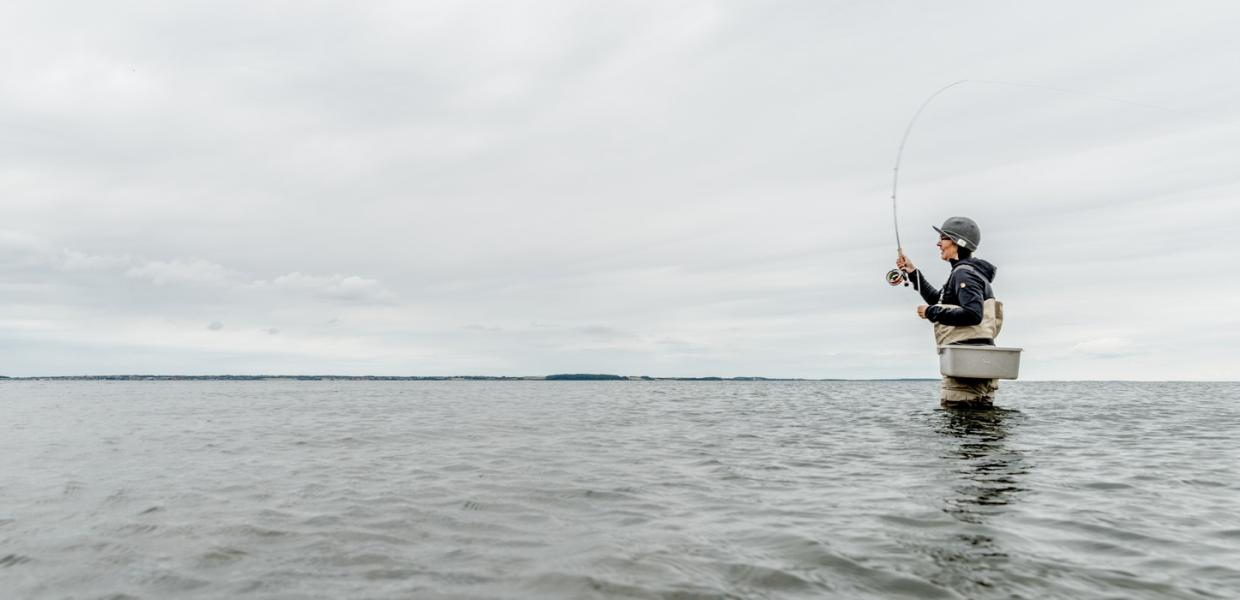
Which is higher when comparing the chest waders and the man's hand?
the man's hand

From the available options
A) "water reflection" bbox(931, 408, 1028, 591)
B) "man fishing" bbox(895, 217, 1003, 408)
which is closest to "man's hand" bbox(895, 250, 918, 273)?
"man fishing" bbox(895, 217, 1003, 408)

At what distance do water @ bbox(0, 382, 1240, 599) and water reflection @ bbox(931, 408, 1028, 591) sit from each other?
39mm

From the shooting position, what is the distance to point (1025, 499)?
6.54 meters

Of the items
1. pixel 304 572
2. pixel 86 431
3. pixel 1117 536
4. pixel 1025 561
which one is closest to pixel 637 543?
pixel 304 572

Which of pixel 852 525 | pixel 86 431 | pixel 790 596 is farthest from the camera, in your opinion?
pixel 86 431

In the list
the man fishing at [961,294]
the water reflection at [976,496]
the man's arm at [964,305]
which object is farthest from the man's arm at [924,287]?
the water reflection at [976,496]

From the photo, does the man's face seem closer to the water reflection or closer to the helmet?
the helmet

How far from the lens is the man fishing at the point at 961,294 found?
1324 cm

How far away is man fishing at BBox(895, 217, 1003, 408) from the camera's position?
13242mm

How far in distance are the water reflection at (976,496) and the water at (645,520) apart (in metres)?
0.04

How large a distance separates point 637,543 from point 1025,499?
4162 mm

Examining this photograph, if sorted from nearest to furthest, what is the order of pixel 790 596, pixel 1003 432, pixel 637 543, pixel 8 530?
pixel 790 596, pixel 637 543, pixel 8 530, pixel 1003 432

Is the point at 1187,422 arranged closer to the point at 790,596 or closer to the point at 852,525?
the point at 852,525

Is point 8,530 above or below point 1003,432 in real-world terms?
below
